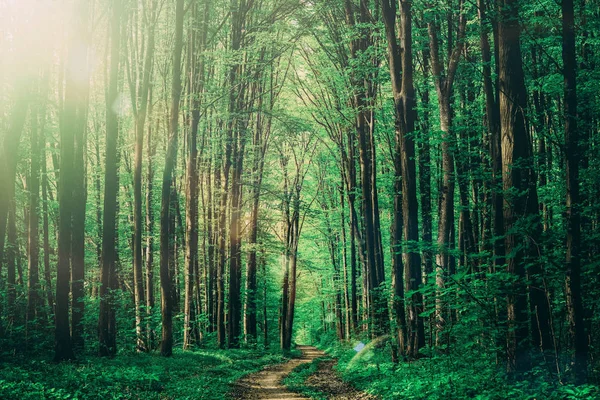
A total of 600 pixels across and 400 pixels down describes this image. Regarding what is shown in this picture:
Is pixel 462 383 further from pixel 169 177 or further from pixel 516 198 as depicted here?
pixel 169 177

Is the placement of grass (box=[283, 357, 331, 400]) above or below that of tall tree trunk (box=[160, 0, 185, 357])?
below

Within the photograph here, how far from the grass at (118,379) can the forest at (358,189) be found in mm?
95

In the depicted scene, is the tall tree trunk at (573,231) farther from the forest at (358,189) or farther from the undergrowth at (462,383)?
the undergrowth at (462,383)

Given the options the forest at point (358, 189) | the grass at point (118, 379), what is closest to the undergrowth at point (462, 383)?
the forest at point (358, 189)

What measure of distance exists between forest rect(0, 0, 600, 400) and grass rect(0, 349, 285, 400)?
95 mm

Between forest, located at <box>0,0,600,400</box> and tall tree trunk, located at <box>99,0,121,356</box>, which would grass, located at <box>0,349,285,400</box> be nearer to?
forest, located at <box>0,0,600,400</box>

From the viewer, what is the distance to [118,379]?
9.91m

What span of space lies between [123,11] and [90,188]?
52.1 ft

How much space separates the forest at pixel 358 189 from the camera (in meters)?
8.15

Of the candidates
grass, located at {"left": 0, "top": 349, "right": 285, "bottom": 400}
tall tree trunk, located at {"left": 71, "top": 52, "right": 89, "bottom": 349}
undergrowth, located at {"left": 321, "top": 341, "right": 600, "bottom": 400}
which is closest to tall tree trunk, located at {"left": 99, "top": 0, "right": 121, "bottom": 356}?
tall tree trunk, located at {"left": 71, "top": 52, "right": 89, "bottom": 349}

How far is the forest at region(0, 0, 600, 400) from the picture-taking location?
321 inches

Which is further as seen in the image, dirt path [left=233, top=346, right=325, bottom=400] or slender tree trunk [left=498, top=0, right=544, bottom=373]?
dirt path [left=233, top=346, right=325, bottom=400]

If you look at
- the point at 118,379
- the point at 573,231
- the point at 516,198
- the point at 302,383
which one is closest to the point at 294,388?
the point at 302,383

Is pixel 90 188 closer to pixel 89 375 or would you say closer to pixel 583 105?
pixel 89 375
